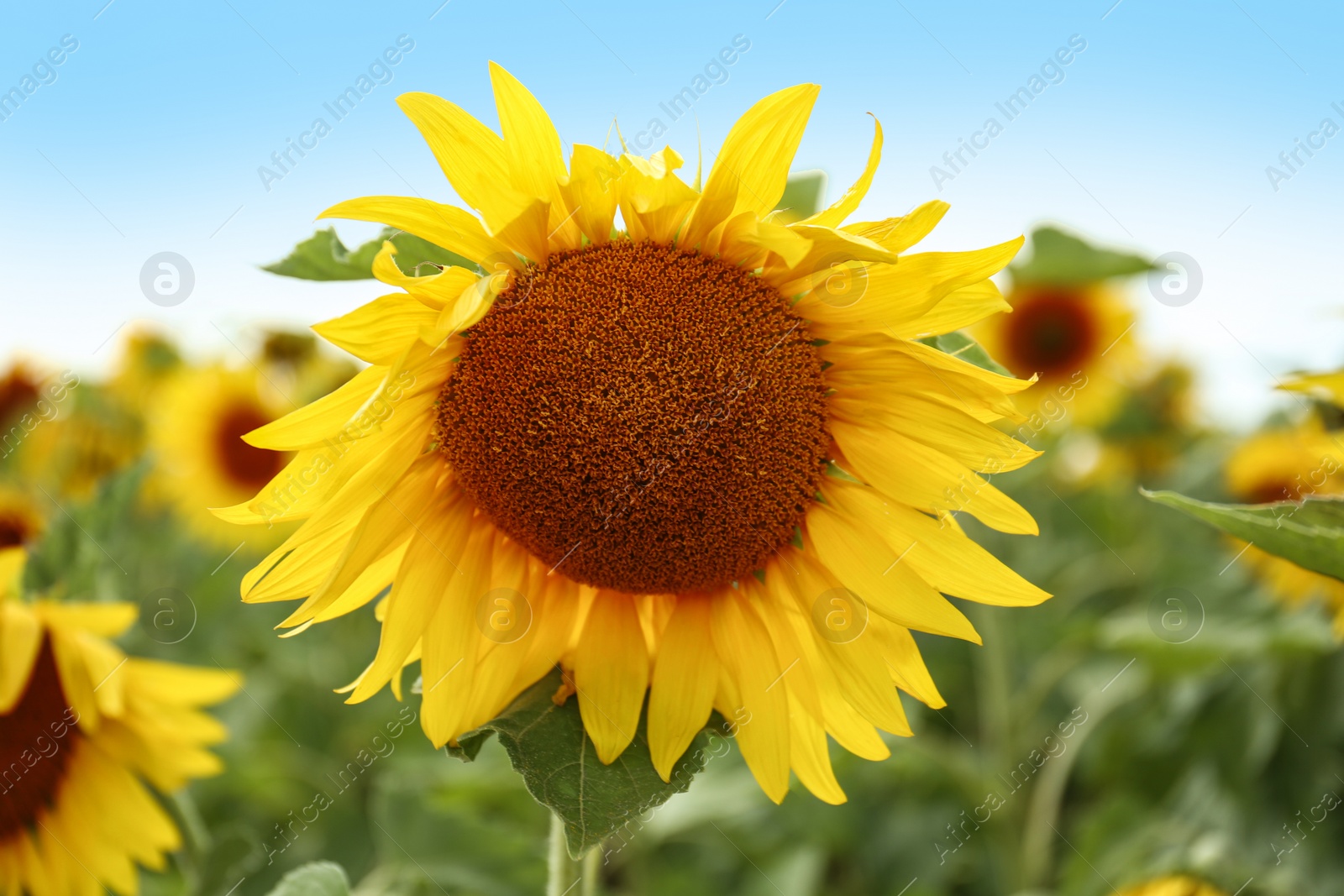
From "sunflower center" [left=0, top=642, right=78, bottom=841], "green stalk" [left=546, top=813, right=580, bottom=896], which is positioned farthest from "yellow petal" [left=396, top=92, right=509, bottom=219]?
"sunflower center" [left=0, top=642, right=78, bottom=841]

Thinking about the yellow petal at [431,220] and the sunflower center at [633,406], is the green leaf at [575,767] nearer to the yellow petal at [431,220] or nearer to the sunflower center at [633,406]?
the sunflower center at [633,406]

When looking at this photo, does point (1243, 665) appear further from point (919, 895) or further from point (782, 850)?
point (782, 850)

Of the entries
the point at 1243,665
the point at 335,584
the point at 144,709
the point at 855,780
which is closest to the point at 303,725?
the point at 144,709

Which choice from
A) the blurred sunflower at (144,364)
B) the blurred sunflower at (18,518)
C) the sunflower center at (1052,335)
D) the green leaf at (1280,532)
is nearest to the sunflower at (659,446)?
the green leaf at (1280,532)

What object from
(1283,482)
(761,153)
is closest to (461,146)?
(761,153)

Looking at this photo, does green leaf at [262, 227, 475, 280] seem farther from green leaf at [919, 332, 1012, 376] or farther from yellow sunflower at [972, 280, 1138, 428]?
yellow sunflower at [972, 280, 1138, 428]

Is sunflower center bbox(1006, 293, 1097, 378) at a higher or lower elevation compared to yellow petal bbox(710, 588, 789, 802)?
higher
